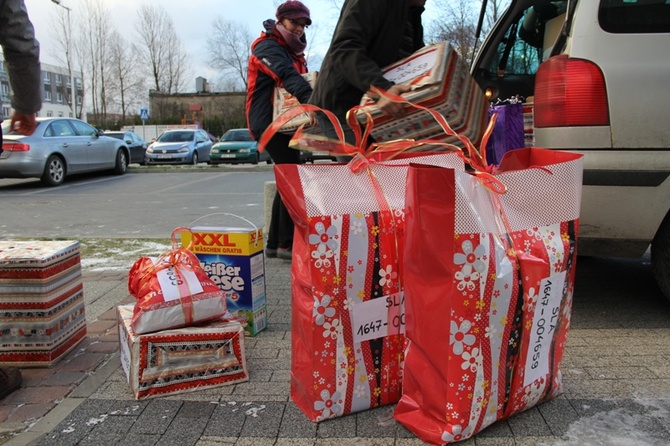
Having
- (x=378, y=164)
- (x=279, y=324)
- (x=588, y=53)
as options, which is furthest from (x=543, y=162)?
(x=279, y=324)

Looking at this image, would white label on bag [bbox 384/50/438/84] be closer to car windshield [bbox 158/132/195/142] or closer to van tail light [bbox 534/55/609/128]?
van tail light [bbox 534/55/609/128]

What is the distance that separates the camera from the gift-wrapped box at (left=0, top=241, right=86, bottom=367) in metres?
2.61

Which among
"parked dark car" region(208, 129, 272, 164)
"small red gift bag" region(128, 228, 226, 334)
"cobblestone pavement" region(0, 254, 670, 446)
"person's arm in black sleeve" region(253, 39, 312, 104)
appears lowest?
"cobblestone pavement" region(0, 254, 670, 446)

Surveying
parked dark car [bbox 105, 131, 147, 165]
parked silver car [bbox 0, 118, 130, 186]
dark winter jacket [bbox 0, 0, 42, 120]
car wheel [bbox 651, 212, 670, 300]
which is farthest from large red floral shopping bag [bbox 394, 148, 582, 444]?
parked dark car [bbox 105, 131, 147, 165]

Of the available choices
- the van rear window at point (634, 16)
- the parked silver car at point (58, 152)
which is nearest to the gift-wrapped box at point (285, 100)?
the van rear window at point (634, 16)

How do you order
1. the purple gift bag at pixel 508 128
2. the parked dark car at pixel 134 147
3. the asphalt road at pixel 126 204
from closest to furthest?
the purple gift bag at pixel 508 128 → the asphalt road at pixel 126 204 → the parked dark car at pixel 134 147

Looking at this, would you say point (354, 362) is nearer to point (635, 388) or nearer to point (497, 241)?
point (497, 241)

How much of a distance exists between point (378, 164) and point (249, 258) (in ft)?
3.44

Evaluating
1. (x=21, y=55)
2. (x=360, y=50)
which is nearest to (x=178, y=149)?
(x=21, y=55)

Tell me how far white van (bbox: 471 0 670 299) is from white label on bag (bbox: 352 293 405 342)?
124 cm

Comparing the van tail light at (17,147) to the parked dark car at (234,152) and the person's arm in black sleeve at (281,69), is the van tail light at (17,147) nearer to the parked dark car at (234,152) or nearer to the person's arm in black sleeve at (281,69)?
the parked dark car at (234,152)

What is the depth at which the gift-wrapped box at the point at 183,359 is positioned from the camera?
2.30 meters

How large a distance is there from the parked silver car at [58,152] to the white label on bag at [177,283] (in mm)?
8598

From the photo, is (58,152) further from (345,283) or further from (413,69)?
(345,283)
